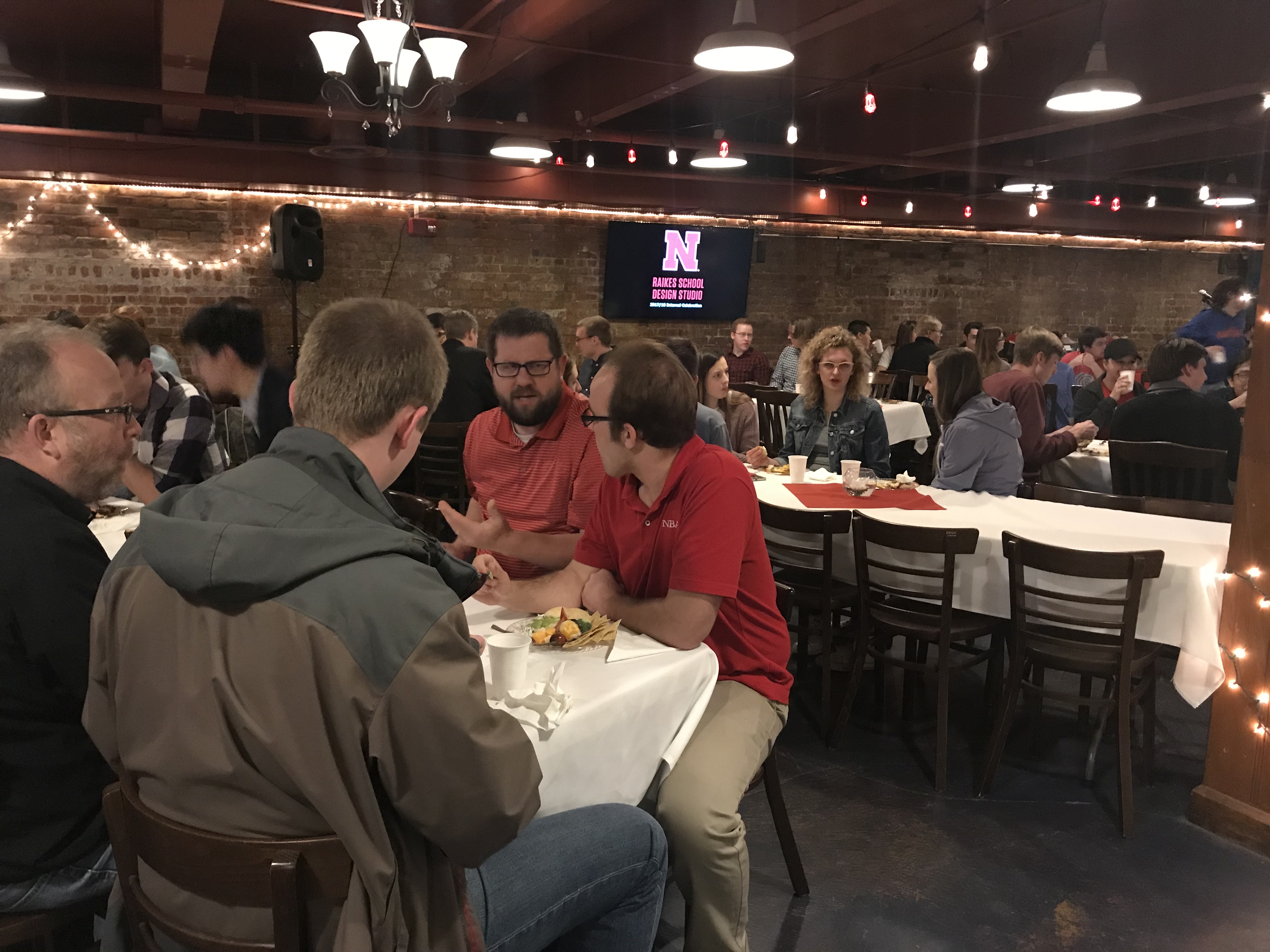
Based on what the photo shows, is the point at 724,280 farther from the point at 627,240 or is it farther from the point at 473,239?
the point at 473,239

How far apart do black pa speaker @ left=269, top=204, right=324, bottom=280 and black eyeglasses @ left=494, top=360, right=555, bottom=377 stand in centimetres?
636

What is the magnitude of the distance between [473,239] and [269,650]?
9.52m

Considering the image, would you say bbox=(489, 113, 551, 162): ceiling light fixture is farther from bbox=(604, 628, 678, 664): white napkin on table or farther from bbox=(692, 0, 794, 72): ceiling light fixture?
bbox=(604, 628, 678, 664): white napkin on table

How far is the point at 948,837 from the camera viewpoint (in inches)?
116

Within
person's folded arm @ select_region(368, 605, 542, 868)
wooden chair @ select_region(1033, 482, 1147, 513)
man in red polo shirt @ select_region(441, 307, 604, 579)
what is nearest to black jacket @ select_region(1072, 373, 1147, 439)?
wooden chair @ select_region(1033, 482, 1147, 513)

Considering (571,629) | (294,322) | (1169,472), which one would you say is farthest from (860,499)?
(294,322)

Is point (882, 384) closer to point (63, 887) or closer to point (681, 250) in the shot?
point (681, 250)

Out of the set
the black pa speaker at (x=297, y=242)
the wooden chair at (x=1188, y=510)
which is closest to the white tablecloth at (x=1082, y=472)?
the wooden chair at (x=1188, y=510)

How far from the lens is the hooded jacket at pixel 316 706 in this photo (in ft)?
3.98

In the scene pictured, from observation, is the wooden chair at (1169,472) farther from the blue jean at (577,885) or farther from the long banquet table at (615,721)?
the blue jean at (577,885)

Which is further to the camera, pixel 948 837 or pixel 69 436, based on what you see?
pixel 948 837

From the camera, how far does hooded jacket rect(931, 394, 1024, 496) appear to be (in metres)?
4.03

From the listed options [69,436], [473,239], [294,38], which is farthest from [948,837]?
[473,239]

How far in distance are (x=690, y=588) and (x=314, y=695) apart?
42.0 inches
